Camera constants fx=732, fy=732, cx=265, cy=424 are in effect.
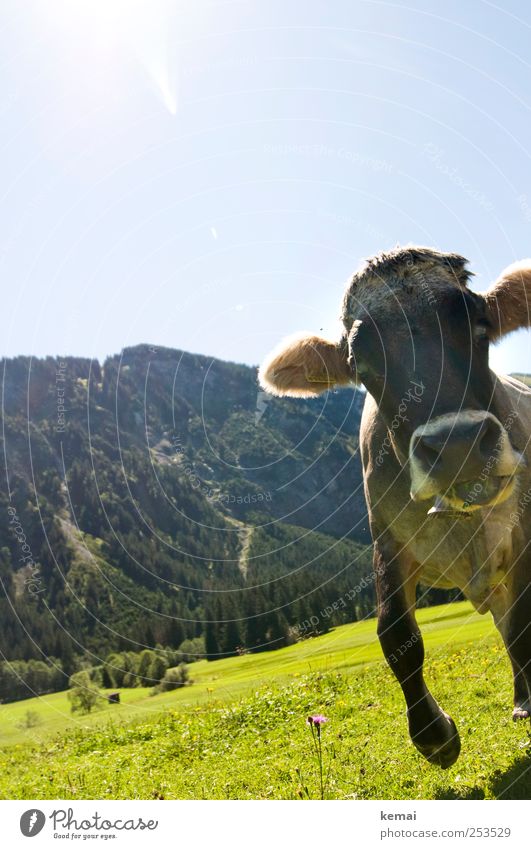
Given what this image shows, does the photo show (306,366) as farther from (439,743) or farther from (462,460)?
(439,743)

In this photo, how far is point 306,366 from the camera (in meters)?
8.98

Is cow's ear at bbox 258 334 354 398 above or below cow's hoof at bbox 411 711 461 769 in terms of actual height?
above

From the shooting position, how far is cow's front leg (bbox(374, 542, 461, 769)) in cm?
734

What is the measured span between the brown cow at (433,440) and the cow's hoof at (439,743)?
12 millimetres

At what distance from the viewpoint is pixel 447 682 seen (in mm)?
13406

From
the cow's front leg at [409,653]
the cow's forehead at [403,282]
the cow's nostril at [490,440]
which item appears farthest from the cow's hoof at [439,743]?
the cow's forehead at [403,282]

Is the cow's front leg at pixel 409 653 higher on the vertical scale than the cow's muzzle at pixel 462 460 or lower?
lower

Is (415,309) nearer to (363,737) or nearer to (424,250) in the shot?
(424,250)

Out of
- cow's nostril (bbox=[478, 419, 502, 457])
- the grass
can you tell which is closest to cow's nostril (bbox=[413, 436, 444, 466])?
cow's nostril (bbox=[478, 419, 502, 457])

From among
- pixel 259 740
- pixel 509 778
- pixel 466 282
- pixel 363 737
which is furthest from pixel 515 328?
pixel 259 740

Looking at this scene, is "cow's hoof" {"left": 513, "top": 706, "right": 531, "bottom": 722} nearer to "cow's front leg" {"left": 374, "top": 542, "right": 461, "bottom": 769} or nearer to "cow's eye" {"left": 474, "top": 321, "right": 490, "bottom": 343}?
"cow's front leg" {"left": 374, "top": 542, "right": 461, "bottom": 769}

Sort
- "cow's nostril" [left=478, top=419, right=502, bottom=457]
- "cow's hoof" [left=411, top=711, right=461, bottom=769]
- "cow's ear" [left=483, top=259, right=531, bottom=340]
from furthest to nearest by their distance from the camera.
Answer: "cow's ear" [left=483, top=259, right=531, bottom=340]
"cow's hoof" [left=411, top=711, right=461, bottom=769]
"cow's nostril" [left=478, top=419, right=502, bottom=457]

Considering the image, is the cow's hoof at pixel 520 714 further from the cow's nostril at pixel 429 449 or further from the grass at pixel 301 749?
the cow's nostril at pixel 429 449

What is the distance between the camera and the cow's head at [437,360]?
579 cm
